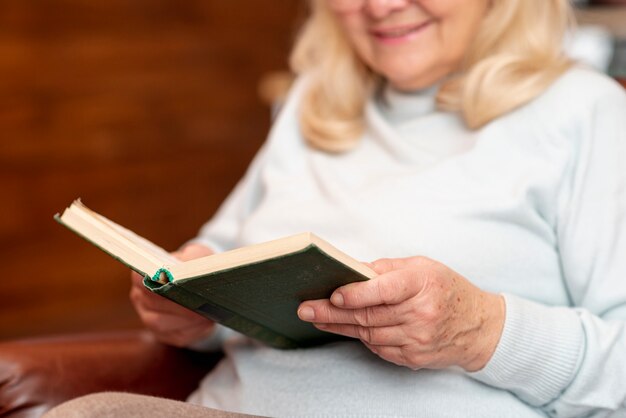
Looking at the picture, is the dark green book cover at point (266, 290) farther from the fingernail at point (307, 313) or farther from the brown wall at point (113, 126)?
the brown wall at point (113, 126)

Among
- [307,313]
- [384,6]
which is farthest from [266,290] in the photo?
[384,6]

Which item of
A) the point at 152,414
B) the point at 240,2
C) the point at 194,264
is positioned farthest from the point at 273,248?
the point at 240,2

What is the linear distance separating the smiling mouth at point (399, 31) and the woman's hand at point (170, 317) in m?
0.41

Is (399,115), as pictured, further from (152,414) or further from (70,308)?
(70,308)

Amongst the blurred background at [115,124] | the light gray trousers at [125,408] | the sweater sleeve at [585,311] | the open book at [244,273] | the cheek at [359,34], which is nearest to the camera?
the open book at [244,273]

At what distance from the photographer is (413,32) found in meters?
1.22

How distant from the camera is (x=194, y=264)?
2.76 feet

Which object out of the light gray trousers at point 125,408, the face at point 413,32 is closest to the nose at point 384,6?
the face at point 413,32

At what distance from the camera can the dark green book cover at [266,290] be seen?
809mm

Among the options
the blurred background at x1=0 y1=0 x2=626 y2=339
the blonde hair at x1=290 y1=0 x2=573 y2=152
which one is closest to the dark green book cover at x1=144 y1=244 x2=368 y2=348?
the blonde hair at x1=290 y1=0 x2=573 y2=152

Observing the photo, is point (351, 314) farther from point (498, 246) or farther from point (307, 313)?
point (498, 246)

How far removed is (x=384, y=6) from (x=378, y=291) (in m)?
0.50

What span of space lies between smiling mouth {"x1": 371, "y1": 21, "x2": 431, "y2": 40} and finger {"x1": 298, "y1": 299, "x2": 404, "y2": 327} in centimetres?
49

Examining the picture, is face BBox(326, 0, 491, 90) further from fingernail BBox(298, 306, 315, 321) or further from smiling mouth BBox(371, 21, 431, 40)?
fingernail BBox(298, 306, 315, 321)
